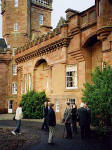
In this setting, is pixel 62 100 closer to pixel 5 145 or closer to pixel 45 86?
pixel 45 86

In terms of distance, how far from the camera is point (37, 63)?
31250mm

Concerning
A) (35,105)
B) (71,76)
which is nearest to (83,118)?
(71,76)

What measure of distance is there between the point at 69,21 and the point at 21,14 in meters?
22.1

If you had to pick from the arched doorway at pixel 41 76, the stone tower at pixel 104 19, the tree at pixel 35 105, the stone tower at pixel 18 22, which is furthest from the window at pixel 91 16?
the stone tower at pixel 18 22

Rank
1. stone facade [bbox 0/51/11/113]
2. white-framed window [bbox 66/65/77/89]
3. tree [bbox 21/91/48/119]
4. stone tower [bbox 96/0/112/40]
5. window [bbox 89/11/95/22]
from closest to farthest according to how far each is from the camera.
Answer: stone tower [bbox 96/0/112/40]
window [bbox 89/11/95/22]
white-framed window [bbox 66/65/77/89]
tree [bbox 21/91/48/119]
stone facade [bbox 0/51/11/113]

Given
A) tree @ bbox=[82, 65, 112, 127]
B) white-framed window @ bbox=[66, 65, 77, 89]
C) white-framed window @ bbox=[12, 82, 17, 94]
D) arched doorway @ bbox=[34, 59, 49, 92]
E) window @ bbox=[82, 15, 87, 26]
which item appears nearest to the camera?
tree @ bbox=[82, 65, 112, 127]

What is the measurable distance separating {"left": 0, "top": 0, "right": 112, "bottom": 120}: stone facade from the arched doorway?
39.2 inches

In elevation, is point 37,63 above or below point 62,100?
above

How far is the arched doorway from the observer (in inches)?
1229

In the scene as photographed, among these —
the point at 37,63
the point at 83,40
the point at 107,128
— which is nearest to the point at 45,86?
the point at 37,63

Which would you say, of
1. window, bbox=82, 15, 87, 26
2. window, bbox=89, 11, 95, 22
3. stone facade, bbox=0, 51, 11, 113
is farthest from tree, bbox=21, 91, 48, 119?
stone facade, bbox=0, 51, 11, 113

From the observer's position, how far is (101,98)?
1452 cm

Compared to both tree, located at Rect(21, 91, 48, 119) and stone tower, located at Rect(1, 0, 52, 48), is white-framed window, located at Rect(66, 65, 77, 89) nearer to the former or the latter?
tree, located at Rect(21, 91, 48, 119)

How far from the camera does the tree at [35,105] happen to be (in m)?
28.9
